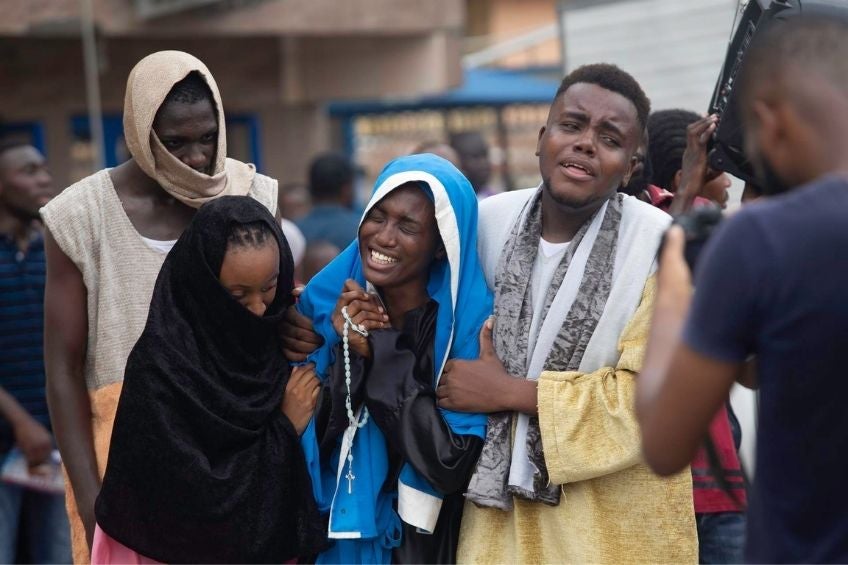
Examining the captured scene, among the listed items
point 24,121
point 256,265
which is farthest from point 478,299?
point 24,121

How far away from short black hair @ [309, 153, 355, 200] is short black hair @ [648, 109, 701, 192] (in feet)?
11.0

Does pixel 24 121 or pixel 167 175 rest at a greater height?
pixel 24 121

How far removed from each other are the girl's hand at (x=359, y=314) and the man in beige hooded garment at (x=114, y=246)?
0.48m

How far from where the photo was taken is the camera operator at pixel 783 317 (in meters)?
1.92

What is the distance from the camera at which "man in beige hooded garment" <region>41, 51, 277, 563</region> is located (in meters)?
3.25

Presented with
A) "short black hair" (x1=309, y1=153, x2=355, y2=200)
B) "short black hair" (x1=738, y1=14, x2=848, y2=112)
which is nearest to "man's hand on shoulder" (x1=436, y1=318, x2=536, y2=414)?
"short black hair" (x1=738, y1=14, x2=848, y2=112)

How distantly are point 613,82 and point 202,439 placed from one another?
141 cm

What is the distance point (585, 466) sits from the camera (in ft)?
9.84

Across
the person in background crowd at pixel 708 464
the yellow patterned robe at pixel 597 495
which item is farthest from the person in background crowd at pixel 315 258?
the yellow patterned robe at pixel 597 495

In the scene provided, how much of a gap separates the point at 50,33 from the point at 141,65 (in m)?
6.23

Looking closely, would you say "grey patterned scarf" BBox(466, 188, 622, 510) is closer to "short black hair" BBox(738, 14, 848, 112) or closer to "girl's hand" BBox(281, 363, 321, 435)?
"girl's hand" BBox(281, 363, 321, 435)

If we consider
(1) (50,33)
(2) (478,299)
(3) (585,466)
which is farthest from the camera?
(1) (50,33)

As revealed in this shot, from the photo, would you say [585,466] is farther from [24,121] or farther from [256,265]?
[24,121]

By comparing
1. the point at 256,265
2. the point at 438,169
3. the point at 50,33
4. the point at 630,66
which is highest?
the point at 50,33
